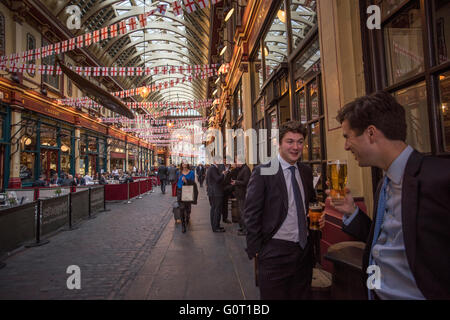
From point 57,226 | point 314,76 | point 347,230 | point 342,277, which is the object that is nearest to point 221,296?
point 342,277

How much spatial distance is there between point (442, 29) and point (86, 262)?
18.7 feet

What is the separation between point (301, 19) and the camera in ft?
15.8

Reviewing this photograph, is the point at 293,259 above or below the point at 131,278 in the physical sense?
above

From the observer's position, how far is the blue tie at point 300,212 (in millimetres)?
1876

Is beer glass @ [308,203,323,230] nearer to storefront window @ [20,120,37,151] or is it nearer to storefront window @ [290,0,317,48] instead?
storefront window @ [290,0,317,48]

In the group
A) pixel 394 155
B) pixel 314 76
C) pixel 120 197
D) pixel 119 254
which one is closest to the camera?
pixel 394 155

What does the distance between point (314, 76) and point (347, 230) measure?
3.41 metres

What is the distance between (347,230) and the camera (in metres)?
1.47

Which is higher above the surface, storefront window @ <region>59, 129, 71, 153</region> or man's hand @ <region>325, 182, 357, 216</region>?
storefront window @ <region>59, 129, 71, 153</region>

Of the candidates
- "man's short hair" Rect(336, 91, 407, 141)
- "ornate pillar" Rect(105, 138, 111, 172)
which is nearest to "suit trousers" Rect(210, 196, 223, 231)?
"man's short hair" Rect(336, 91, 407, 141)

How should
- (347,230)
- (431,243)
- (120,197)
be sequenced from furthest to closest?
(120,197) < (347,230) < (431,243)

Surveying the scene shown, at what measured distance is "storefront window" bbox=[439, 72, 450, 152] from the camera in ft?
6.38

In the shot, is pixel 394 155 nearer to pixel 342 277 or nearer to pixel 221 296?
pixel 342 277

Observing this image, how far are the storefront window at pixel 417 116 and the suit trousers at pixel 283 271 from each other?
1.53 meters
